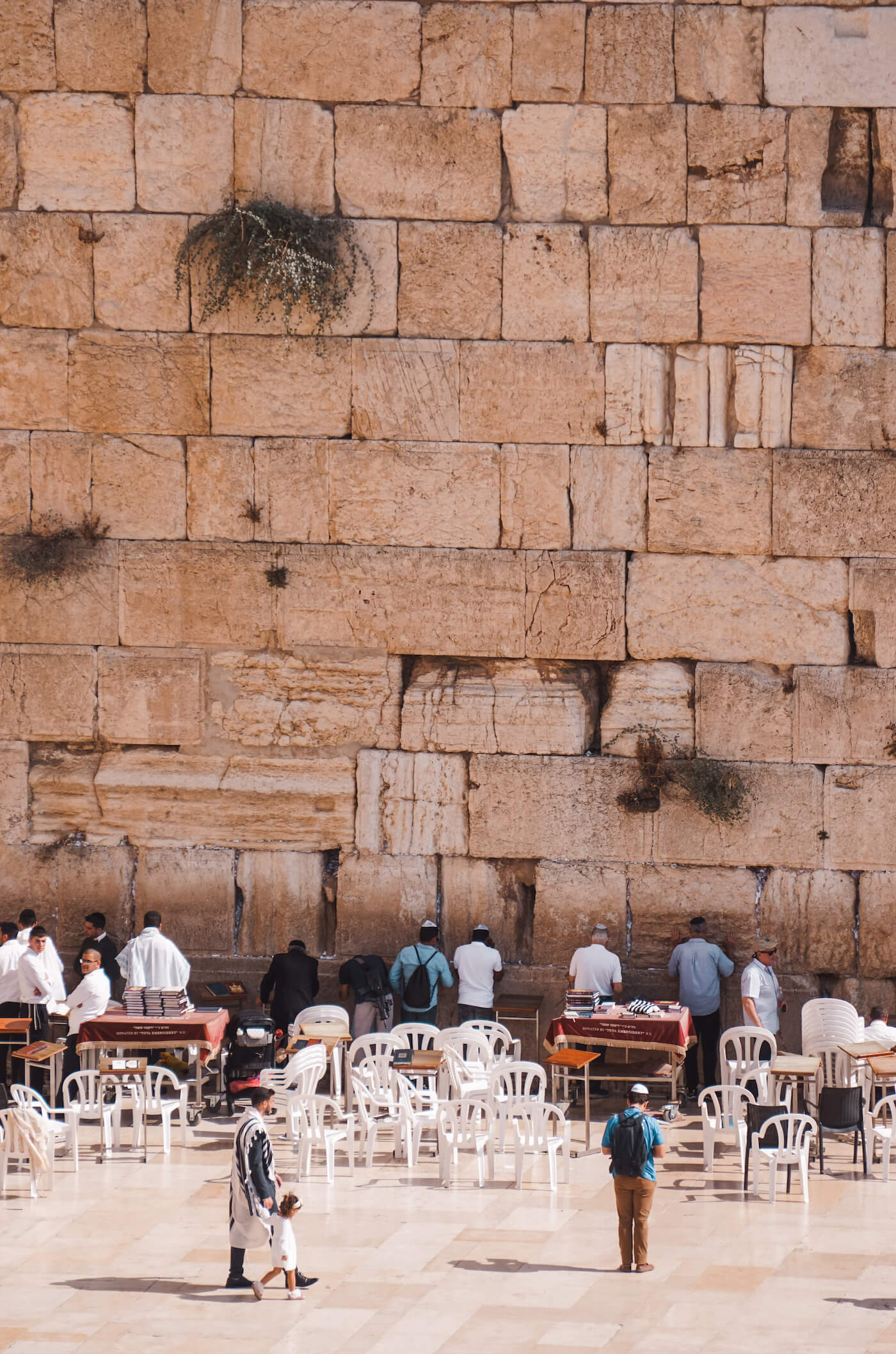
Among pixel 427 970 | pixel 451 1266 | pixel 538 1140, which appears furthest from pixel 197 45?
pixel 451 1266

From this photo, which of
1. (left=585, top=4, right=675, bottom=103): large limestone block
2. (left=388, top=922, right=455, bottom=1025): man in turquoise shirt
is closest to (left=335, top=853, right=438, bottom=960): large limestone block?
(left=388, top=922, right=455, bottom=1025): man in turquoise shirt

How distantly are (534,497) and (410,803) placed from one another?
2.26 meters

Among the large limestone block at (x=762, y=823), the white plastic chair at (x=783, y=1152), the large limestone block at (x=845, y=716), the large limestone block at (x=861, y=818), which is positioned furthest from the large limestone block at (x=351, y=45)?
the white plastic chair at (x=783, y=1152)

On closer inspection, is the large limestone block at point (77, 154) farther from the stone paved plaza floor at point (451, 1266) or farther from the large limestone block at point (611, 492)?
the stone paved plaza floor at point (451, 1266)

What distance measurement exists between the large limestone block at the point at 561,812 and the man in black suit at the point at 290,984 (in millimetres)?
1447

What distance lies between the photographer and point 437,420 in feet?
38.4

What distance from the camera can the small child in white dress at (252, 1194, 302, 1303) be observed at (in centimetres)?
759

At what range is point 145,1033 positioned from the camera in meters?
10.3

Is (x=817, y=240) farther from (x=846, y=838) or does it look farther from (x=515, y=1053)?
(x=515, y=1053)

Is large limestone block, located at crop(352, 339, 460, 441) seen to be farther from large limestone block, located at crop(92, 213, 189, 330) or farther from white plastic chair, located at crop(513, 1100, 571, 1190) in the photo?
white plastic chair, located at crop(513, 1100, 571, 1190)

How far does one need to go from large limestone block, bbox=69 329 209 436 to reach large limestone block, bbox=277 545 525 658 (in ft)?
3.96

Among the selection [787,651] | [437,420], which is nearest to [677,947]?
[787,651]

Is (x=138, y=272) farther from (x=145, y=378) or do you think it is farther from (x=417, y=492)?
(x=417, y=492)

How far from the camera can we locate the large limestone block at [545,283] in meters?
11.6
